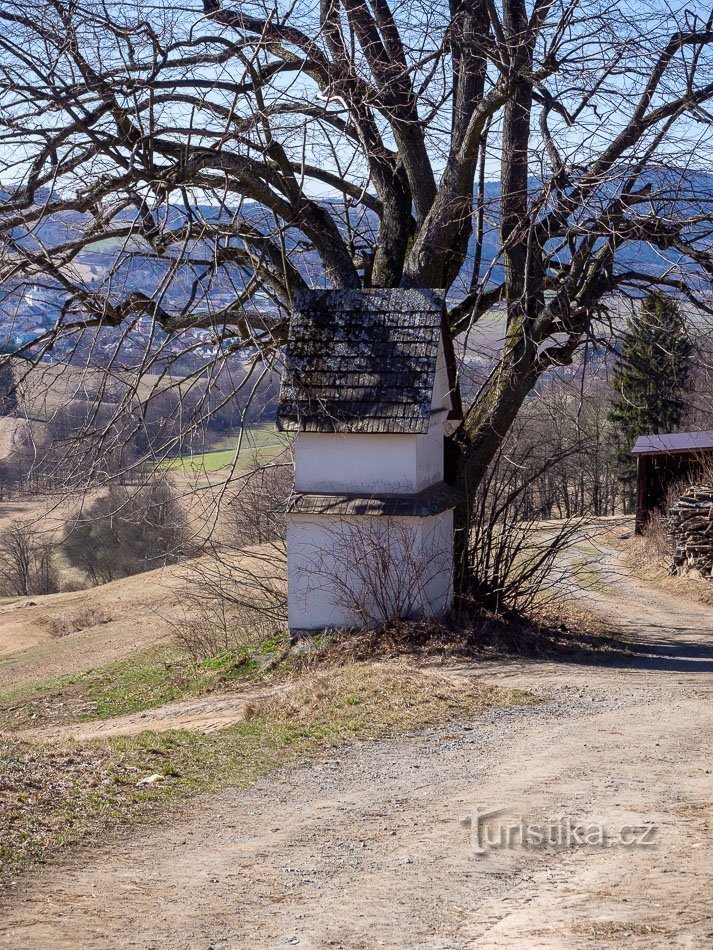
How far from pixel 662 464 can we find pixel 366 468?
23.4 m

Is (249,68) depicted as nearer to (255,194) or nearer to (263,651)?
(255,194)

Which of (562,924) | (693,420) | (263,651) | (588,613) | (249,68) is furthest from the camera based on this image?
(693,420)

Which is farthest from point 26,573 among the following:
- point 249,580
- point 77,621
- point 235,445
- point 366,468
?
point 366,468

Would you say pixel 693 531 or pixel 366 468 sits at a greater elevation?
pixel 366 468

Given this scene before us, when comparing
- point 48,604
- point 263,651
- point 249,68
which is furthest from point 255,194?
point 48,604

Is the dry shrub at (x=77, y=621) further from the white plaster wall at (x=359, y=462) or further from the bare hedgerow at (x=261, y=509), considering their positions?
the white plaster wall at (x=359, y=462)

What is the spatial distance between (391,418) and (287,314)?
2.85 meters

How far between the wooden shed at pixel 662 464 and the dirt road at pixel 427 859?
22.3m

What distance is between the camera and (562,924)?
434 centimetres

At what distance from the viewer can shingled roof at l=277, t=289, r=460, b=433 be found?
38.2ft

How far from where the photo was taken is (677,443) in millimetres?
29984

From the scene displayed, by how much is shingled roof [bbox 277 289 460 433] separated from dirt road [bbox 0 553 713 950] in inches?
169

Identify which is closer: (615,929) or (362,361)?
(615,929)

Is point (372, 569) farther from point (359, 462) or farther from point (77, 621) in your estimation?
point (77, 621)
